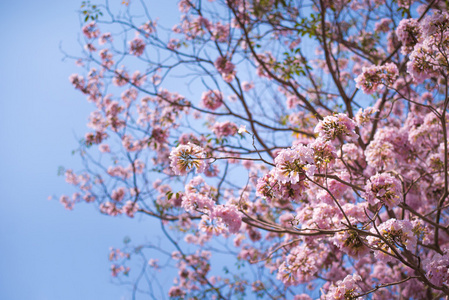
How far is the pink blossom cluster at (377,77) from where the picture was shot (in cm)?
266

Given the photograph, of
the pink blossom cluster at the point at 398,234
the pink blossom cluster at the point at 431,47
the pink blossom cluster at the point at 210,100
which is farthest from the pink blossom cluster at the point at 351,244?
the pink blossom cluster at the point at 210,100

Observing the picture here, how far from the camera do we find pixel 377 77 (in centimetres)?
267

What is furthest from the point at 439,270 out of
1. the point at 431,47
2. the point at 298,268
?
the point at 431,47

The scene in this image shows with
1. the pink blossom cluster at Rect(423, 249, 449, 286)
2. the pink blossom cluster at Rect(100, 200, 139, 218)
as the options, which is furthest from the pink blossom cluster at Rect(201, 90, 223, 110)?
the pink blossom cluster at Rect(423, 249, 449, 286)

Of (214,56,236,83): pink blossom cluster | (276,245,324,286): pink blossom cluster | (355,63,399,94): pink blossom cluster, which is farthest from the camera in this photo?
(214,56,236,83): pink blossom cluster

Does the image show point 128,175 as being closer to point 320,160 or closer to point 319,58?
point 319,58

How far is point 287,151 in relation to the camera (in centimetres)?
167

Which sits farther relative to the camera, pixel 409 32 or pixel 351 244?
pixel 409 32

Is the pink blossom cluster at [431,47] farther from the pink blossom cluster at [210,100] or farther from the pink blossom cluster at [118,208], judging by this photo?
the pink blossom cluster at [118,208]

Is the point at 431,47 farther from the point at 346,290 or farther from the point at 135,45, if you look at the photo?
the point at 135,45

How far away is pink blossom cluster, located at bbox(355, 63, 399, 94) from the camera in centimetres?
266

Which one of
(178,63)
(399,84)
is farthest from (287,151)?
(399,84)

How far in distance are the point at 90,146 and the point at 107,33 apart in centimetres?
266

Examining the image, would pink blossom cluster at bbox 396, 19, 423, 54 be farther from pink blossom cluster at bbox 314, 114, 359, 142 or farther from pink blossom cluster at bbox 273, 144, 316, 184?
pink blossom cluster at bbox 273, 144, 316, 184
